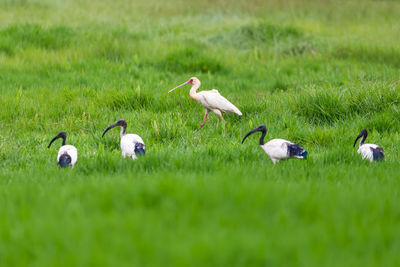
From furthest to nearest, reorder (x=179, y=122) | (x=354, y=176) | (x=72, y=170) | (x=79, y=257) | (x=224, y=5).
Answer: (x=224, y=5) < (x=179, y=122) < (x=72, y=170) < (x=354, y=176) < (x=79, y=257)

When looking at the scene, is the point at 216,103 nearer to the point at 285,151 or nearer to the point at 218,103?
the point at 218,103

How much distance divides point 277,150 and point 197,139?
1780mm

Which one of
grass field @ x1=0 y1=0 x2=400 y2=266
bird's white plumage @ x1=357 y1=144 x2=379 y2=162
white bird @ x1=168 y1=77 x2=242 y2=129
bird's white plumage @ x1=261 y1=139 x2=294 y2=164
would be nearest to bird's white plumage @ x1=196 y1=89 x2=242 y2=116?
white bird @ x1=168 y1=77 x2=242 y2=129

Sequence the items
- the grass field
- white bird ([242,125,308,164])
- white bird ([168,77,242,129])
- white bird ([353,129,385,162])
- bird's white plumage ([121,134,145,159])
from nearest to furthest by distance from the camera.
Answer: the grass field < white bird ([242,125,308,164]) < white bird ([353,129,385,162]) < bird's white plumage ([121,134,145,159]) < white bird ([168,77,242,129])

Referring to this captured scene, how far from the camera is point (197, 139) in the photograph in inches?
280

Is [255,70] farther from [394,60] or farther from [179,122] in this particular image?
[179,122]

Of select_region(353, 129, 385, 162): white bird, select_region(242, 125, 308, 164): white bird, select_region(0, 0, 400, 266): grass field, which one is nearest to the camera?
select_region(0, 0, 400, 266): grass field

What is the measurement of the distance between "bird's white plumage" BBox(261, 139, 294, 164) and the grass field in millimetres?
138

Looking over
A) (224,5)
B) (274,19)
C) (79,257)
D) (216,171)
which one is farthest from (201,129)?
(224,5)

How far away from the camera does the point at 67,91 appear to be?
364 inches

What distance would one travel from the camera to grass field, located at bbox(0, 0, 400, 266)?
10.2ft

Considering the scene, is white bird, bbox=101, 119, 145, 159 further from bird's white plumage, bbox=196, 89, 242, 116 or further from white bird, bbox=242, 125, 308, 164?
bird's white plumage, bbox=196, 89, 242, 116

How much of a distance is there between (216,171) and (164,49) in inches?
313

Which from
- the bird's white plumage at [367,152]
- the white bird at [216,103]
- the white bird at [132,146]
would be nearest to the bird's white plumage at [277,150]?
the bird's white plumage at [367,152]
